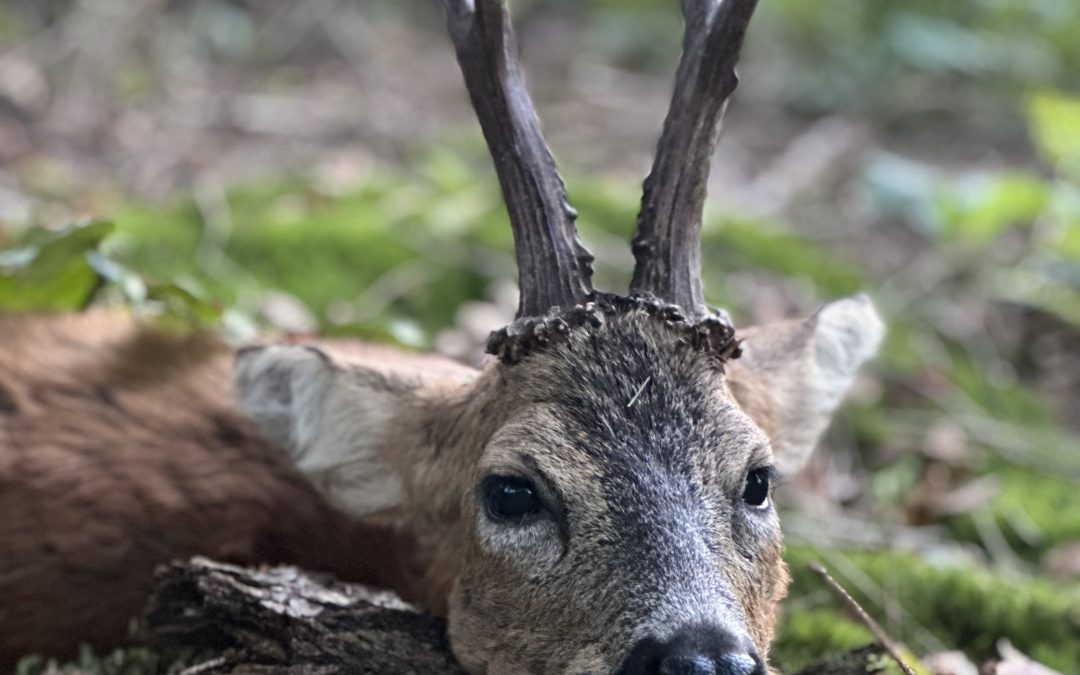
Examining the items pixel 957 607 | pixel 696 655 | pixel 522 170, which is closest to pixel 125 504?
pixel 522 170

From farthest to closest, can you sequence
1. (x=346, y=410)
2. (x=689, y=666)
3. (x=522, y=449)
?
(x=346, y=410) < (x=522, y=449) < (x=689, y=666)

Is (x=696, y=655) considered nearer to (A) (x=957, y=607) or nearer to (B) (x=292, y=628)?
(B) (x=292, y=628)

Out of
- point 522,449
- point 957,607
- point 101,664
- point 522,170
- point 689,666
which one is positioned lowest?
point 101,664

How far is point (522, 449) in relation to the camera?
113 inches

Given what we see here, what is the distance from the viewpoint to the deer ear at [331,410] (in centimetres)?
354

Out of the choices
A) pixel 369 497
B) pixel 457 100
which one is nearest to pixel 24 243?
pixel 369 497

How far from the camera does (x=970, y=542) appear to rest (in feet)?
17.7

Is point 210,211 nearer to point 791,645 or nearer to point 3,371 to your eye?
point 3,371

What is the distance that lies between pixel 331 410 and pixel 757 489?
4.20ft

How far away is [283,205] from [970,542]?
15.2 ft

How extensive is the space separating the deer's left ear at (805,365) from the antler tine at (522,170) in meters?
0.74

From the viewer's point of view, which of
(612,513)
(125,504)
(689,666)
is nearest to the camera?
(689,666)

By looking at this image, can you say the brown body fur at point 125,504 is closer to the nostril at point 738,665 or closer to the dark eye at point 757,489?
the dark eye at point 757,489

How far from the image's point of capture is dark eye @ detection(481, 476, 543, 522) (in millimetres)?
2875
